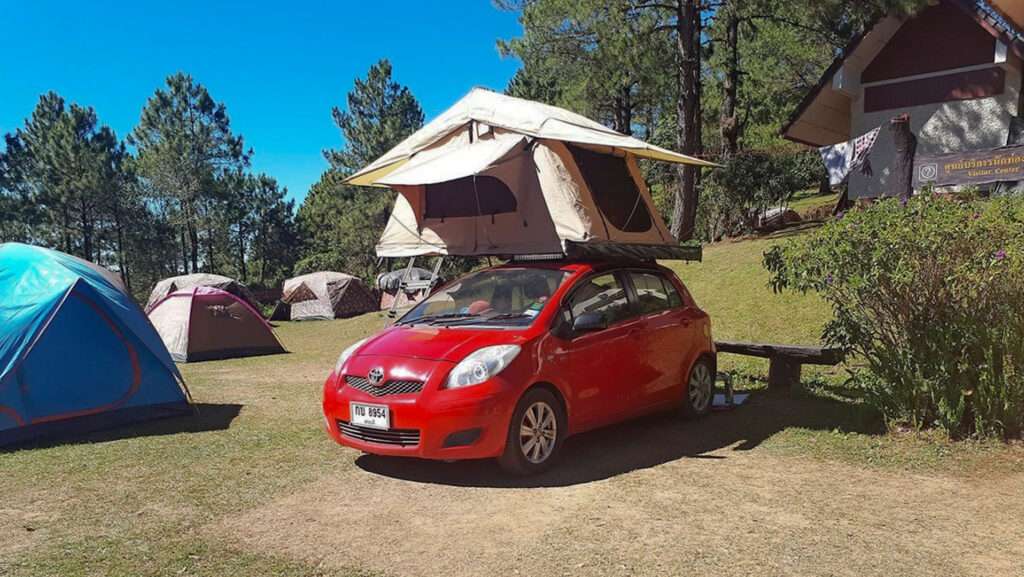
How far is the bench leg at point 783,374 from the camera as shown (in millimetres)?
8469

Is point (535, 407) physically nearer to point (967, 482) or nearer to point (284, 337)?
point (967, 482)

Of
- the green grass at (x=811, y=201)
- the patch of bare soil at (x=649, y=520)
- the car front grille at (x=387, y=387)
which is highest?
the green grass at (x=811, y=201)

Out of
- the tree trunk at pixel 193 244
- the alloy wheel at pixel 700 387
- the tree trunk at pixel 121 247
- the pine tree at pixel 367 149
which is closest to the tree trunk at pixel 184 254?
the tree trunk at pixel 193 244

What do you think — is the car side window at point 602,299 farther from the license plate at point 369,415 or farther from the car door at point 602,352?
the license plate at point 369,415

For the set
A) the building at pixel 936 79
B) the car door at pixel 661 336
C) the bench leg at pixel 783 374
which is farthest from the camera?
the building at pixel 936 79

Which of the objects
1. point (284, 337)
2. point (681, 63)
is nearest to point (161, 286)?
point (284, 337)

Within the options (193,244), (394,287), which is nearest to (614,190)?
(394,287)

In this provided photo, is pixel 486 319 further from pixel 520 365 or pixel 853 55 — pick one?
pixel 853 55

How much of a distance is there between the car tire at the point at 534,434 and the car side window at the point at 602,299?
2.66ft

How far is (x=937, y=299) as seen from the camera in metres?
6.05

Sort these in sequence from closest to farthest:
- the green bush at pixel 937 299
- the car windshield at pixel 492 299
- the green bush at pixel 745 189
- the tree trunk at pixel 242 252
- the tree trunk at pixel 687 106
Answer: the green bush at pixel 937 299 → the car windshield at pixel 492 299 → the tree trunk at pixel 687 106 → the green bush at pixel 745 189 → the tree trunk at pixel 242 252

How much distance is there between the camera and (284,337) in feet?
66.2

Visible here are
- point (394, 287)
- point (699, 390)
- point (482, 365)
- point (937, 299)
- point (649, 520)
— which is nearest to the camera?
point (649, 520)

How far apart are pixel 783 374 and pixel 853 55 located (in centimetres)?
1217
